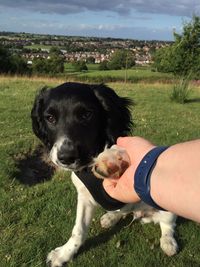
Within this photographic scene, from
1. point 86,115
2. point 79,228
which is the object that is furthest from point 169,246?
point 86,115

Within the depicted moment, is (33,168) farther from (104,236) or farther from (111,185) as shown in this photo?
(111,185)

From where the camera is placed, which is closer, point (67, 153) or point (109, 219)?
point (67, 153)

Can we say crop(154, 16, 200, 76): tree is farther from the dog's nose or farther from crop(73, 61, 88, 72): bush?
the dog's nose

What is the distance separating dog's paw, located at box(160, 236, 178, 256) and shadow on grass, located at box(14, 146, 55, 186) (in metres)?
2.50

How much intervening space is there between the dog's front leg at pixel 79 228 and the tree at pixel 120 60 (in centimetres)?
4508

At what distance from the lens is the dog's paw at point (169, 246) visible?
4.44 m

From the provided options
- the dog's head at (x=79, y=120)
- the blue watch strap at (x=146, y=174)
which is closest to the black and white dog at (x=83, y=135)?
the dog's head at (x=79, y=120)

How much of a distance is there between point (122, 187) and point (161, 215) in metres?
2.32

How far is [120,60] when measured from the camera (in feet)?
172

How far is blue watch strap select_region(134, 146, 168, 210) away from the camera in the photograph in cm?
206

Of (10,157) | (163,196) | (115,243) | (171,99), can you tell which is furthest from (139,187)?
(171,99)

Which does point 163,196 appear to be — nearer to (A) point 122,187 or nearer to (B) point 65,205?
(A) point 122,187

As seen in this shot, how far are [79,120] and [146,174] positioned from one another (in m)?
1.96

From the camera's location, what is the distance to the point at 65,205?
5.27 metres
